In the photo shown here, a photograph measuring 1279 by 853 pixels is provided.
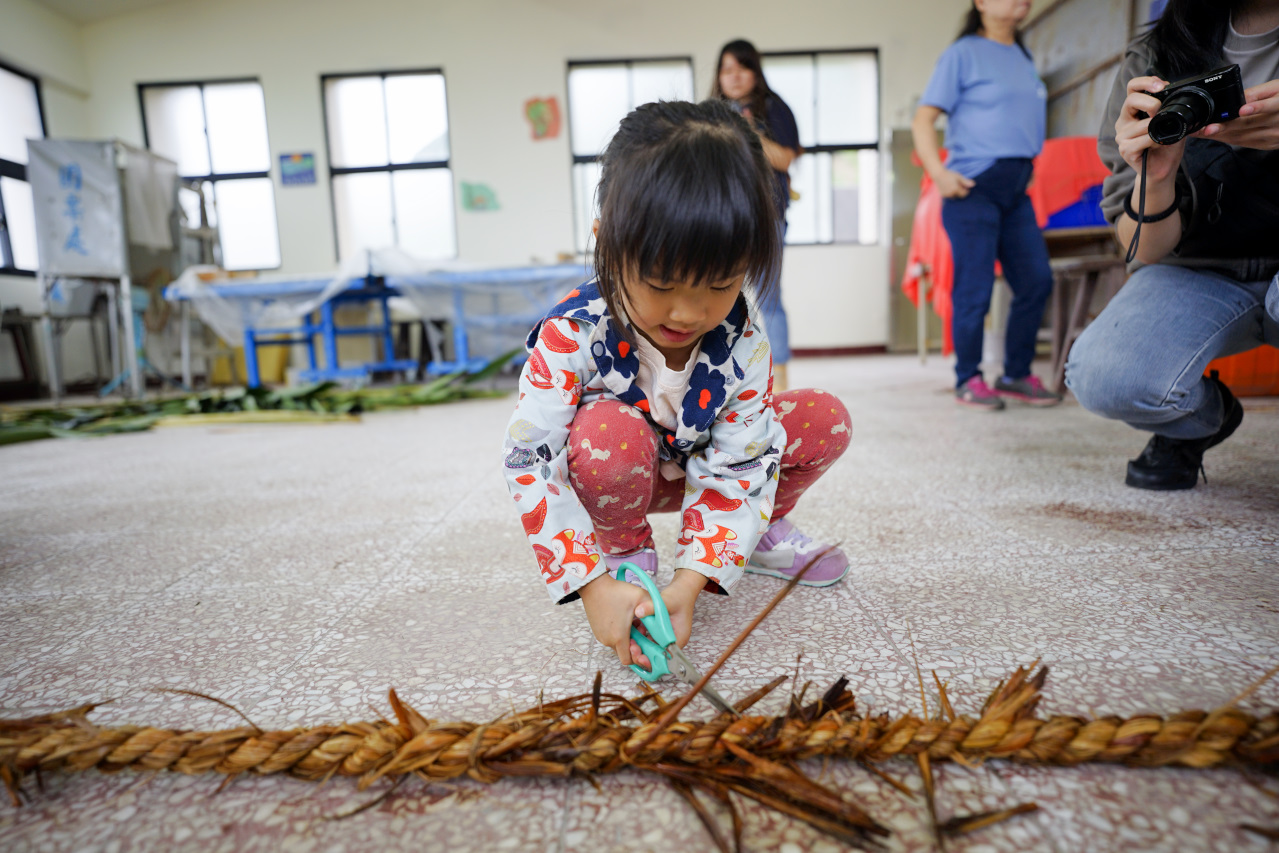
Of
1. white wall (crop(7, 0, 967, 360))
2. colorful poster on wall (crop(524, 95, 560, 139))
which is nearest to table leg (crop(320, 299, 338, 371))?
white wall (crop(7, 0, 967, 360))

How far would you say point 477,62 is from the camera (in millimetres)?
5555

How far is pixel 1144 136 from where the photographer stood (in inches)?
31.0

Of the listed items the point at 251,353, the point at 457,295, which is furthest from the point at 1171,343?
the point at 251,353

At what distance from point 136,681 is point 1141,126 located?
1.19 metres

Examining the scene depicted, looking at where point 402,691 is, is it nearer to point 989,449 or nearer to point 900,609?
point 900,609

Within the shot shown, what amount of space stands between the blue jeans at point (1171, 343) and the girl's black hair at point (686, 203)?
714 millimetres

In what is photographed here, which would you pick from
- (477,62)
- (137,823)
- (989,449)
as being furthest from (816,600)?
(477,62)

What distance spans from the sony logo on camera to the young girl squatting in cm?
48

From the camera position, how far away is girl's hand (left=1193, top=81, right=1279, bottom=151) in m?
0.72

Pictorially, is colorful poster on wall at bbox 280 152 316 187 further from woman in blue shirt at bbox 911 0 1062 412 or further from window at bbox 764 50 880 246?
woman in blue shirt at bbox 911 0 1062 412

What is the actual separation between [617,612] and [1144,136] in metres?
0.82

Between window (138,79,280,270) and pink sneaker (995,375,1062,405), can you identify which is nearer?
pink sneaker (995,375,1062,405)

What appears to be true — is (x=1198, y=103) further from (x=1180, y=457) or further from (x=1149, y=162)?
(x=1180, y=457)

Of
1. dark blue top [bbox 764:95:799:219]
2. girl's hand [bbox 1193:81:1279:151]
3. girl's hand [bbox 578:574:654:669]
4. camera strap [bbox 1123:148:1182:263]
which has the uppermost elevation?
dark blue top [bbox 764:95:799:219]
